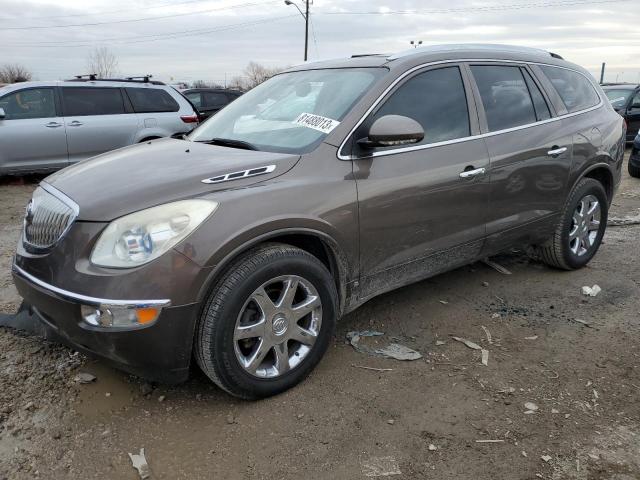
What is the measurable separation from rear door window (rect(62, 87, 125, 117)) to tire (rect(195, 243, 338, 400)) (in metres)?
7.57

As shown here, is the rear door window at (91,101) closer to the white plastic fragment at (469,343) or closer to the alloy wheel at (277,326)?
the alloy wheel at (277,326)

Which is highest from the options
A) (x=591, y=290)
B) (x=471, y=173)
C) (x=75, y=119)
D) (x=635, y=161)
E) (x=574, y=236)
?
(x=471, y=173)

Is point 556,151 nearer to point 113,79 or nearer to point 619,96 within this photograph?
point 113,79

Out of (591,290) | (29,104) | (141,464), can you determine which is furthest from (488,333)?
(29,104)

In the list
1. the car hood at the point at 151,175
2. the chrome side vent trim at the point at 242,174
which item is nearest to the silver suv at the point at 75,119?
the car hood at the point at 151,175

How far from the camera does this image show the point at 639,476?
2318 millimetres

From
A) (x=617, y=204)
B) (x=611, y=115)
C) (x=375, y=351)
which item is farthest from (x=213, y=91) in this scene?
(x=375, y=351)

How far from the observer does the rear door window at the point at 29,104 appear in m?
8.48

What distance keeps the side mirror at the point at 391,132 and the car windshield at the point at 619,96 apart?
12.6m

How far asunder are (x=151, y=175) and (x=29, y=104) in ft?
23.9

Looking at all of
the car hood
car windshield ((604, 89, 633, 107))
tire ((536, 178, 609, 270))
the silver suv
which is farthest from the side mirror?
car windshield ((604, 89, 633, 107))

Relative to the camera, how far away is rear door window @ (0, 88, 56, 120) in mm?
8477

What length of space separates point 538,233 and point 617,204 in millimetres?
4345

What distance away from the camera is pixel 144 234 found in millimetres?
2418
